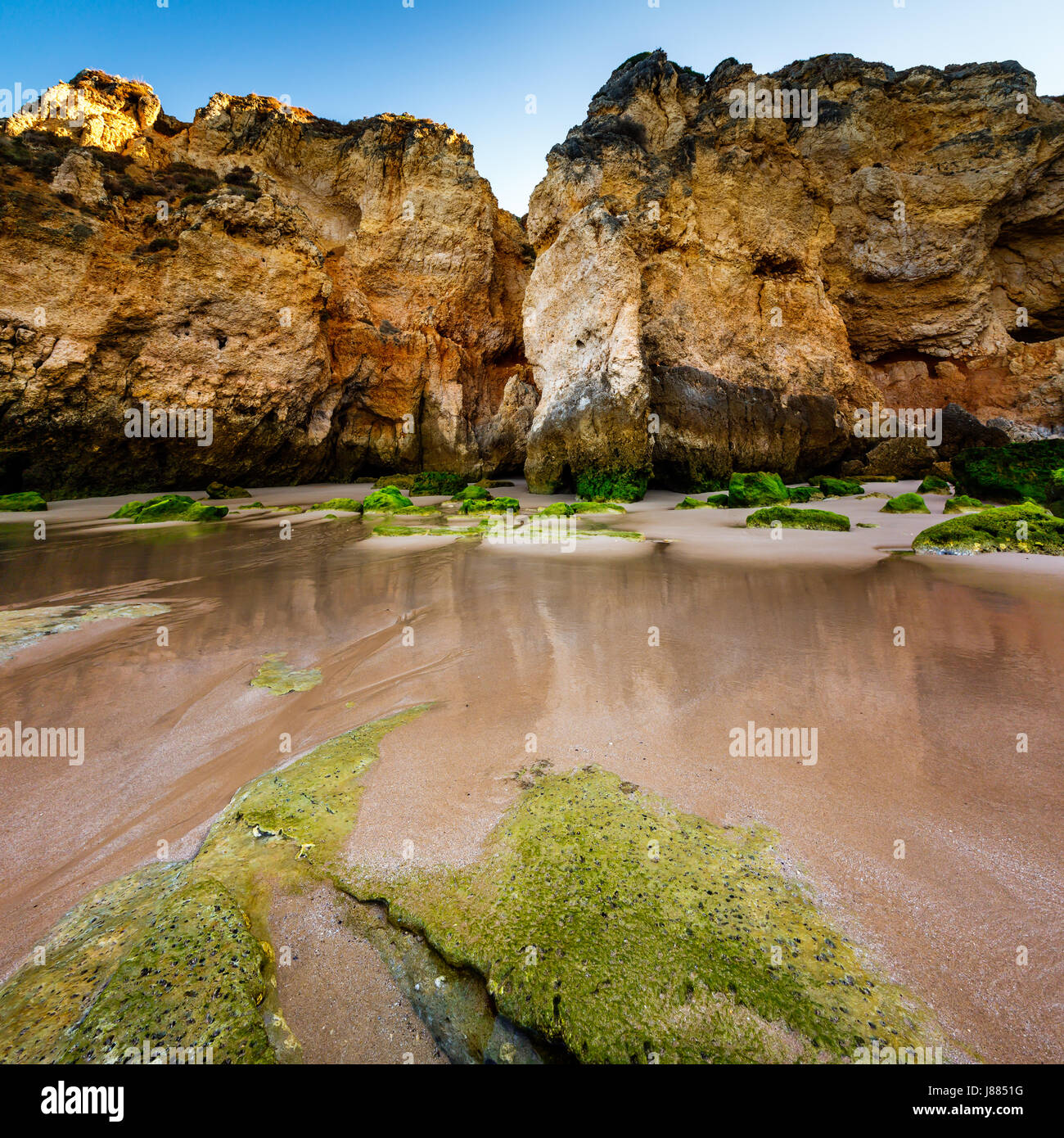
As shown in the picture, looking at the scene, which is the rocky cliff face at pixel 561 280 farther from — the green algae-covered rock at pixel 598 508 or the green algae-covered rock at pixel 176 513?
the green algae-covered rock at pixel 176 513

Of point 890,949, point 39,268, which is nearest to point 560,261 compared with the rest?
point 39,268

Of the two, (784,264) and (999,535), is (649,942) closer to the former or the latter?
(999,535)

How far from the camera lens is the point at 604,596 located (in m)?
5.06

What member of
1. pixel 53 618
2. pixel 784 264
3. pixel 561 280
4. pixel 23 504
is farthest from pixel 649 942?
pixel 784 264

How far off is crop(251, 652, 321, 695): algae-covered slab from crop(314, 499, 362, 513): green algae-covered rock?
10.3 metres

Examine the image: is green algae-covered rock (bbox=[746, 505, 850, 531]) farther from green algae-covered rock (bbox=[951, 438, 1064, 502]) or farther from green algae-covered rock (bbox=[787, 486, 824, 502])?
green algae-covered rock (bbox=[951, 438, 1064, 502])

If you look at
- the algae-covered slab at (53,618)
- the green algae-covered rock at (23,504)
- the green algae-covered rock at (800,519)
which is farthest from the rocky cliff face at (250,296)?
the algae-covered slab at (53,618)

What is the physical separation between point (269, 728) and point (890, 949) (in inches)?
107

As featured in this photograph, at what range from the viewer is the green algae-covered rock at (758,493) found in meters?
11.6

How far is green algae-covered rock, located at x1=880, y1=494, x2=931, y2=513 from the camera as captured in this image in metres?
9.53

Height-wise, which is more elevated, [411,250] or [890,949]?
[411,250]

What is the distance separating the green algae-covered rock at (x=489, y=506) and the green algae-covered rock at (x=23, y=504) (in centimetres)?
1173

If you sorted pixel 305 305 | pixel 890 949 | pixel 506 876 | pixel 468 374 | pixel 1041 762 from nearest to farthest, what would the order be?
pixel 890 949 → pixel 506 876 → pixel 1041 762 → pixel 305 305 → pixel 468 374
